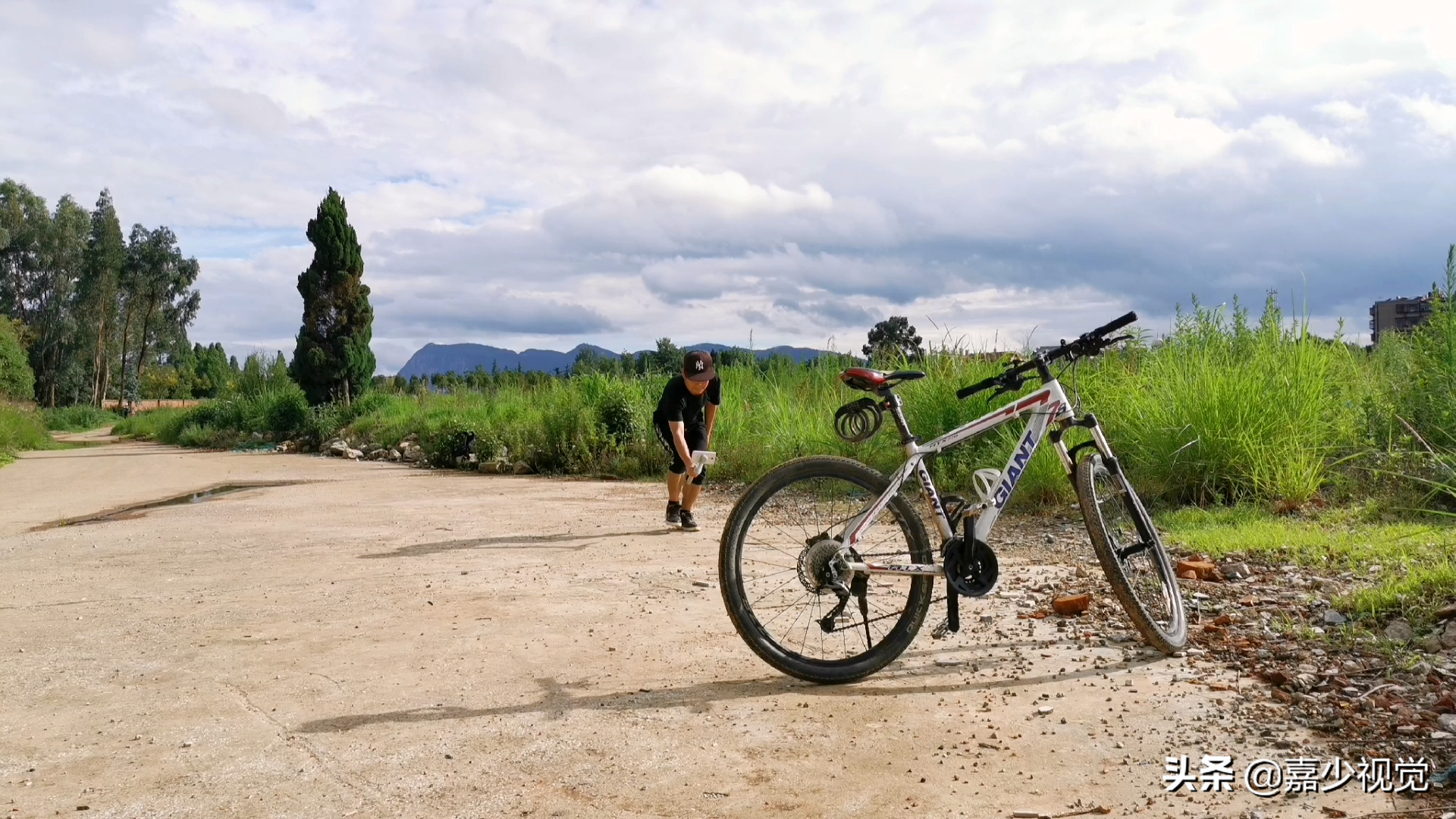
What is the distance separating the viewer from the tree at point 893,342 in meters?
13.1

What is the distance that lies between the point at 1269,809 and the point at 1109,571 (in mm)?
1482

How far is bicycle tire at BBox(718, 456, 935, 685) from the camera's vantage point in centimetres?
407

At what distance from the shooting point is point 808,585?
13.7 ft

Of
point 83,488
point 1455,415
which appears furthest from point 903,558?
point 83,488

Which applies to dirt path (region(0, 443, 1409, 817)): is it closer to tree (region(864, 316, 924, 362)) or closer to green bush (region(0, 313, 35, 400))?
tree (region(864, 316, 924, 362))

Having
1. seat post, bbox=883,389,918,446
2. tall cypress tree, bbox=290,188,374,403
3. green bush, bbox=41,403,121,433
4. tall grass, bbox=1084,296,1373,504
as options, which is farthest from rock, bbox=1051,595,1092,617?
green bush, bbox=41,403,121,433

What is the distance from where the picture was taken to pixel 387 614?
218 inches

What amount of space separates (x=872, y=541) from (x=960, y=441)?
0.58 metres

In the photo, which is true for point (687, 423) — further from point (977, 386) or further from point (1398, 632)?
point (1398, 632)

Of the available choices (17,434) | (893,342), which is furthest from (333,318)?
(893,342)

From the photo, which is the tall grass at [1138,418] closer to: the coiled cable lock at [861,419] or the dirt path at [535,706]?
the coiled cable lock at [861,419]

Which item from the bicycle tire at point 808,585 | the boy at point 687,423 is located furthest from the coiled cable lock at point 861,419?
the boy at point 687,423

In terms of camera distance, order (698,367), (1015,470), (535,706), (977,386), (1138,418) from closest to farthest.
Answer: (535,706) < (1015,470) < (977,386) < (698,367) < (1138,418)

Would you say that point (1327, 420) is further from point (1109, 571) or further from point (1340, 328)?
point (1109, 571)
